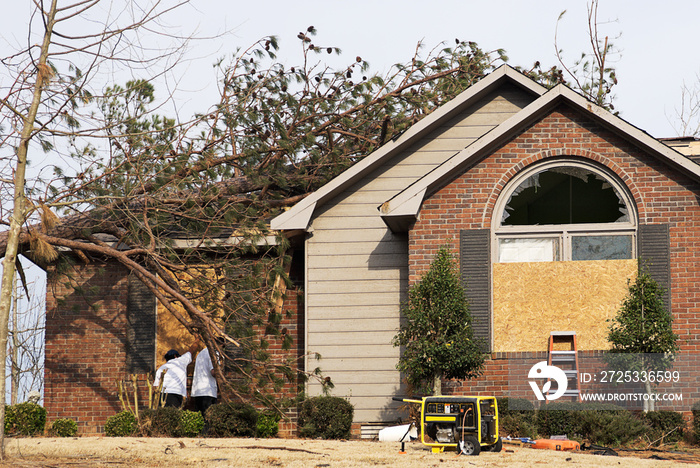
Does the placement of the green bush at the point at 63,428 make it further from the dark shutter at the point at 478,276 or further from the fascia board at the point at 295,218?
the dark shutter at the point at 478,276

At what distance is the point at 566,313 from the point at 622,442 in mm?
2097

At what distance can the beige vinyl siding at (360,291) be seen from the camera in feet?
45.0

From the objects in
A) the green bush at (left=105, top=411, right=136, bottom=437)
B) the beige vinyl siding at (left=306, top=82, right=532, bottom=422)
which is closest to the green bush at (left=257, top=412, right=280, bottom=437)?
the beige vinyl siding at (left=306, top=82, right=532, bottom=422)

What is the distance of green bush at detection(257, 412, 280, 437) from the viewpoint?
13625mm

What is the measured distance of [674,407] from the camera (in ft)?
38.7

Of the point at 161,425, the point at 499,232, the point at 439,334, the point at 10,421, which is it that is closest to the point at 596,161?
the point at 499,232

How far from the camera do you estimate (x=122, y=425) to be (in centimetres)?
1259

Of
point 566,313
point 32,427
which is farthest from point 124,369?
point 566,313

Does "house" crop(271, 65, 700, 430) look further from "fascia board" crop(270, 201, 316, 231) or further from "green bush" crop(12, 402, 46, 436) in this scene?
"green bush" crop(12, 402, 46, 436)

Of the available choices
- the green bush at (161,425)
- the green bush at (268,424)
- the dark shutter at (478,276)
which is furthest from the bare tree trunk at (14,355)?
the dark shutter at (478,276)

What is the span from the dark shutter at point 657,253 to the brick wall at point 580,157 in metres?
0.09

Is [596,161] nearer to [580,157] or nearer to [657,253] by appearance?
[580,157]

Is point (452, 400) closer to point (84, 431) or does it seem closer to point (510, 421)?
point (510, 421)

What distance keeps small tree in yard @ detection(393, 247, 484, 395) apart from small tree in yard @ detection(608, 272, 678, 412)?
81.1 inches
